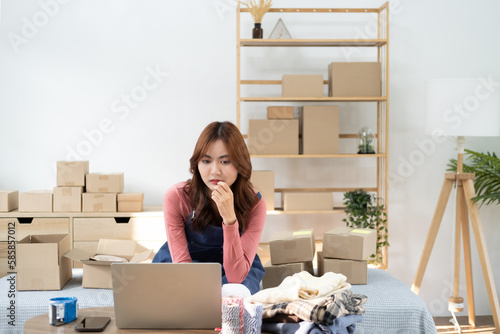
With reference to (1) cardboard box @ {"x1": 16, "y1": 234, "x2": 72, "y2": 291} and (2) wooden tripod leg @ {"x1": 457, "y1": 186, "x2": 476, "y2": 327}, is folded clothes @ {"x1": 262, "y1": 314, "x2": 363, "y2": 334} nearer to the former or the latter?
(1) cardboard box @ {"x1": 16, "y1": 234, "x2": 72, "y2": 291}

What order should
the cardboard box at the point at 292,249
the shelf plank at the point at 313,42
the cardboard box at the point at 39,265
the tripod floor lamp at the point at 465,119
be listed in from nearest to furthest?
the cardboard box at the point at 39,265, the cardboard box at the point at 292,249, the tripod floor lamp at the point at 465,119, the shelf plank at the point at 313,42

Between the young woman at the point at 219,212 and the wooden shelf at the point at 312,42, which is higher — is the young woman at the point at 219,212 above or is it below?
below

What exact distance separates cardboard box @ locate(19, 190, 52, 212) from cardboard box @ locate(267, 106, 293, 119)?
61.7 inches

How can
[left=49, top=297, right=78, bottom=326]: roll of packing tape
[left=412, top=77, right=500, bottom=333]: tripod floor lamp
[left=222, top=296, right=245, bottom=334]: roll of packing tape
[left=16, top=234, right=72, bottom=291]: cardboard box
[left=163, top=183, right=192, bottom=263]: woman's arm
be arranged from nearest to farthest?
1. [left=222, top=296, right=245, bottom=334]: roll of packing tape
2. [left=49, top=297, right=78, bottom=326]: roll of packing tape
3. [left=163, top=183, right=192, bottom=263]: woman's arm
4. [left=16, top=234, right=72, bottom=291]: cardboard box
5. [left=412, top=77, right=500, bottom=333]: tripod floor lamp

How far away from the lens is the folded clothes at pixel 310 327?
1.56 m

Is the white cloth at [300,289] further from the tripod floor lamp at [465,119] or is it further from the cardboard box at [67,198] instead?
the cardboard box at [67,198]

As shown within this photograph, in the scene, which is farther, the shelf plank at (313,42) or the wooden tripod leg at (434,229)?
the shelf plank at (313,42)

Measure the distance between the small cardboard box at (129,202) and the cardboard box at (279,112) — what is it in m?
1.04

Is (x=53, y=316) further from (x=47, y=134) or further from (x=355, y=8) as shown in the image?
(x=355, y=8)

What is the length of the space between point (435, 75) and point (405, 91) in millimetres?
255

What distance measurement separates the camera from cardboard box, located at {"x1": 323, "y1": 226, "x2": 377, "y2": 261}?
9.23 ft

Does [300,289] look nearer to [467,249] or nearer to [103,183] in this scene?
[103,183]

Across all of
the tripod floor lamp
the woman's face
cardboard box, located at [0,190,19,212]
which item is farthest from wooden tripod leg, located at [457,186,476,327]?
cardboard box, located at [0,190,19,212]

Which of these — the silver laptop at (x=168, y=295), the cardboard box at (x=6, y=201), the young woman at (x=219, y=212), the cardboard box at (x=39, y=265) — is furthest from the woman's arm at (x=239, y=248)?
the cardboard box at (x=6, y=201)
